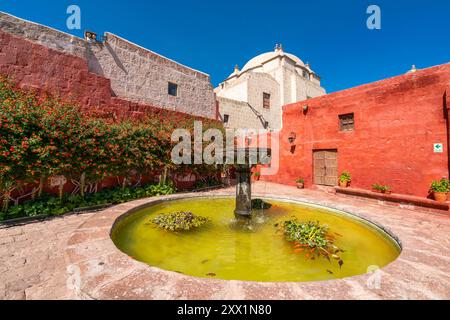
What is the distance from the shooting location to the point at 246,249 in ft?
10.9

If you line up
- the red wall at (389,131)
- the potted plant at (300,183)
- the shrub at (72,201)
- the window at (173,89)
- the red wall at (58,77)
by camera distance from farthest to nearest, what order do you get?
1. the window at (173,89)
2. the potted plant at (300,183)
3. the red wall at (389,131)
4. the red wall at (58,77)
5. the shrub at (72,201)

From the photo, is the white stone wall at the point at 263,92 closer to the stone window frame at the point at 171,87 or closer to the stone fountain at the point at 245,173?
the stone window frame at the point at 171,87

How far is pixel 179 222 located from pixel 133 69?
10423 millimetres

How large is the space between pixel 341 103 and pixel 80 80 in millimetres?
10424

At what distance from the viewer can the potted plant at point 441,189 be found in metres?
5.64

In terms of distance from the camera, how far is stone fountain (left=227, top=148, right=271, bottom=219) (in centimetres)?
461

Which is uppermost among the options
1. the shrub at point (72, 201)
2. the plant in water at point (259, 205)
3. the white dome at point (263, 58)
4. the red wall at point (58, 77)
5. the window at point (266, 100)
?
the white dome at point (263, 58)

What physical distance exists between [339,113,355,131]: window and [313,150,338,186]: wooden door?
1.10m

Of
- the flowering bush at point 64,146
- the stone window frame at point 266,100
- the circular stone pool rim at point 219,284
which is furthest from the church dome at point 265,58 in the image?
the circular stone pool rim at point 219,284

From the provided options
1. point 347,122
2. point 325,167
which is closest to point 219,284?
point 325,167

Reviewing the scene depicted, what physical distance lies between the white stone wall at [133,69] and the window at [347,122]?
902 centimetres

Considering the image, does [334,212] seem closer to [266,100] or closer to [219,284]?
[219,284]

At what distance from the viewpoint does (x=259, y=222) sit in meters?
4.76
